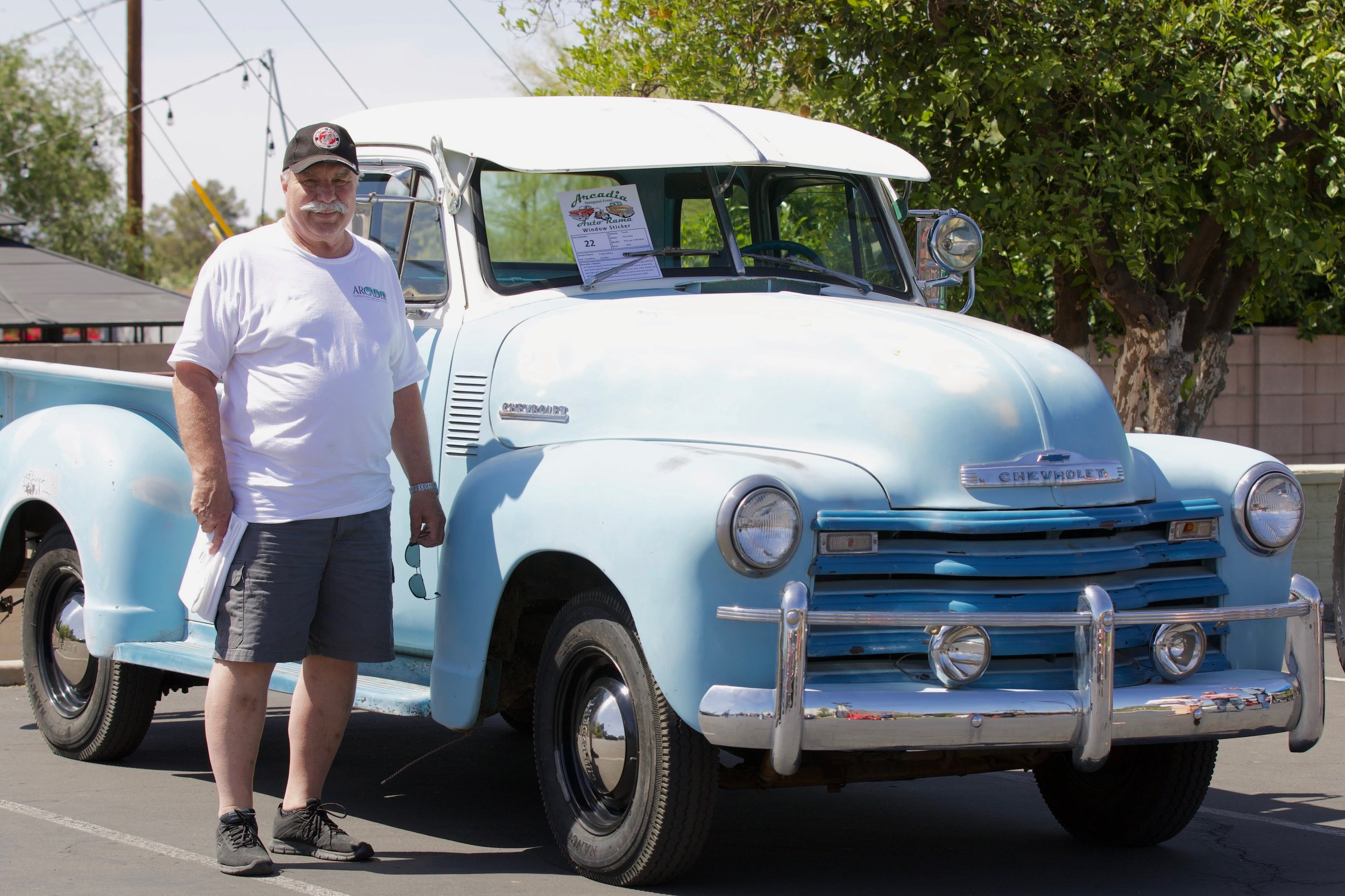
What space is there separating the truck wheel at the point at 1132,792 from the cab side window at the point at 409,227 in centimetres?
257

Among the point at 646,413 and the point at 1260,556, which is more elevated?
the point at 646,413

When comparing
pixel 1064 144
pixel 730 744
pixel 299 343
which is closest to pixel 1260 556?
pixel 730 744

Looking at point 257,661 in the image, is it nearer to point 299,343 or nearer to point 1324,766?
point 299,343

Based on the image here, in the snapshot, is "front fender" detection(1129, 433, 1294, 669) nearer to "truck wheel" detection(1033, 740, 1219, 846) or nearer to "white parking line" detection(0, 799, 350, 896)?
"truck wheel" detection(1033, 740, 1219, 846)

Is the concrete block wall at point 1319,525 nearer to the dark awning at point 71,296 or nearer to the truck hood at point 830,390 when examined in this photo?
the truck hood at point 830,390

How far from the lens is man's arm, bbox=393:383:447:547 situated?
4.93 meters

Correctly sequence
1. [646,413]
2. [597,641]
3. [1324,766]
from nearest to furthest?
[597,641] → [646,413] → [1324,766]

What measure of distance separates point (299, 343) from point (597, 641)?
121cm

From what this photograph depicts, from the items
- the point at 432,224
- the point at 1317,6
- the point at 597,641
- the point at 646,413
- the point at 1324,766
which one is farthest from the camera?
the point at 1317,6

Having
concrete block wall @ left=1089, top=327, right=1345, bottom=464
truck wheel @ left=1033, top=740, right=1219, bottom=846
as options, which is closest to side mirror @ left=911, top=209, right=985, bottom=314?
truck wheel @ left=1033, top=740, right=1219, bottom=846

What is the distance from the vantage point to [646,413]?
15.7 feet

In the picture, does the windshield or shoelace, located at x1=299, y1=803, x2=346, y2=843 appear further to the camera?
the windshield

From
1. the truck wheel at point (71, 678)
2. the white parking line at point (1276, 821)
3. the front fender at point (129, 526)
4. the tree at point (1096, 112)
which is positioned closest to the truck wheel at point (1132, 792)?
the white parking line at point (1276, 821)

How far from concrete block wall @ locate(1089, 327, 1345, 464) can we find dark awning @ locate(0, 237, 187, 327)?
10.6 metres
